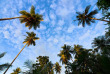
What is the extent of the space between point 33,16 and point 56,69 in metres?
30.0

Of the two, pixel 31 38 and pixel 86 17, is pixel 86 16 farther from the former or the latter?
pixel 31 38

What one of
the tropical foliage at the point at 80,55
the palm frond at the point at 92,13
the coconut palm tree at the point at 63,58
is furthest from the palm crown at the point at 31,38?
the palm frond at the point at 92,13

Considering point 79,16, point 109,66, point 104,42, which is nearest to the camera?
point 109,66

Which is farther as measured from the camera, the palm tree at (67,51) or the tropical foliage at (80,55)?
the palm tree at (67,51)

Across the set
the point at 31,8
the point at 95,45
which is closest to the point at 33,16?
the point at 31,8

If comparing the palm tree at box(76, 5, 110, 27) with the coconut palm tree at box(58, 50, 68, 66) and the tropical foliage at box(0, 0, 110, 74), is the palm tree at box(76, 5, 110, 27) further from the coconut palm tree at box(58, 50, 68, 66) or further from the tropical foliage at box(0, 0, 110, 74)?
the coconut palm tree at box(58, 50, 68, 66)

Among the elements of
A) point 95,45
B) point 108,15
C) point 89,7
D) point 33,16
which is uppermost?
point 89,7

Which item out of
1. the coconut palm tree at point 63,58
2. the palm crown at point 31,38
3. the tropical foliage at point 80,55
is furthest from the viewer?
the coconut palm tree at point 63,58

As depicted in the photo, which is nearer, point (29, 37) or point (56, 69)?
point (29, 37)

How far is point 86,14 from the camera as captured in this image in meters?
16.8

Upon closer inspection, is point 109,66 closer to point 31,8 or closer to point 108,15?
point 108,15

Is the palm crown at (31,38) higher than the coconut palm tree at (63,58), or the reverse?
the palm crown at (31,38)

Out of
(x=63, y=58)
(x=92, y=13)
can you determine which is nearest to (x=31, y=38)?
(x=63, y=58)

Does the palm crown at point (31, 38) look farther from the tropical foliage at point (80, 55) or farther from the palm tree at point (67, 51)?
the palm tree at point (67, 51)
